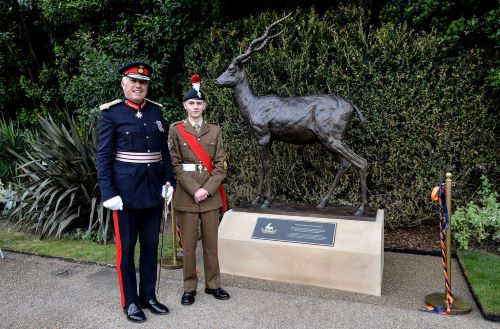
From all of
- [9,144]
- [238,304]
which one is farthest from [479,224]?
[9,144]

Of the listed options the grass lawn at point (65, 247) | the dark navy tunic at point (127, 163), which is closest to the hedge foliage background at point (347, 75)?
the grass lawn at point (65, 247)

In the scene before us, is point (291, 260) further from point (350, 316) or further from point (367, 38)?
point (367, 38)

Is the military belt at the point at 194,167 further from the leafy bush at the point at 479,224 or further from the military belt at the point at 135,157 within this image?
the leafy bush at the point at 479,224

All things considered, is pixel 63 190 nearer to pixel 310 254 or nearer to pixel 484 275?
pixel 310 254

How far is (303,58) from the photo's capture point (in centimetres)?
560

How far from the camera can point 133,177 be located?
314 centimetres

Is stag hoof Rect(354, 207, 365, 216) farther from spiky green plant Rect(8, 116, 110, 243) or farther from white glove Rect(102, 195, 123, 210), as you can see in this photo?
spiky green plant Rect(8, 116, 110, 243)

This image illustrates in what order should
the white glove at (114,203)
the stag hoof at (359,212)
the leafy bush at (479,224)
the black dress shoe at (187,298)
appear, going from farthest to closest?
the leafy bush at (479,224), the stag hoof at (359,212), the black dress shoe at (187,298), the white glove at (114,203)

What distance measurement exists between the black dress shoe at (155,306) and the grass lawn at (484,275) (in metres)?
2.57

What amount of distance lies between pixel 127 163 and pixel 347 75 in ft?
11.2

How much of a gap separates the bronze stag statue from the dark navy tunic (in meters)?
1.28

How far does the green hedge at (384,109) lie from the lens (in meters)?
5.05

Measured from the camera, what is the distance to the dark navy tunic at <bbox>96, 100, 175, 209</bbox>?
3.08 meters

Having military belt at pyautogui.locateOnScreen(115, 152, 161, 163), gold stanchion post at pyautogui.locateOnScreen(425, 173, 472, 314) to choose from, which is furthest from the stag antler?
gold stanchion post at pyautogui.locateOnScreen(425, 173, 472, 314)
